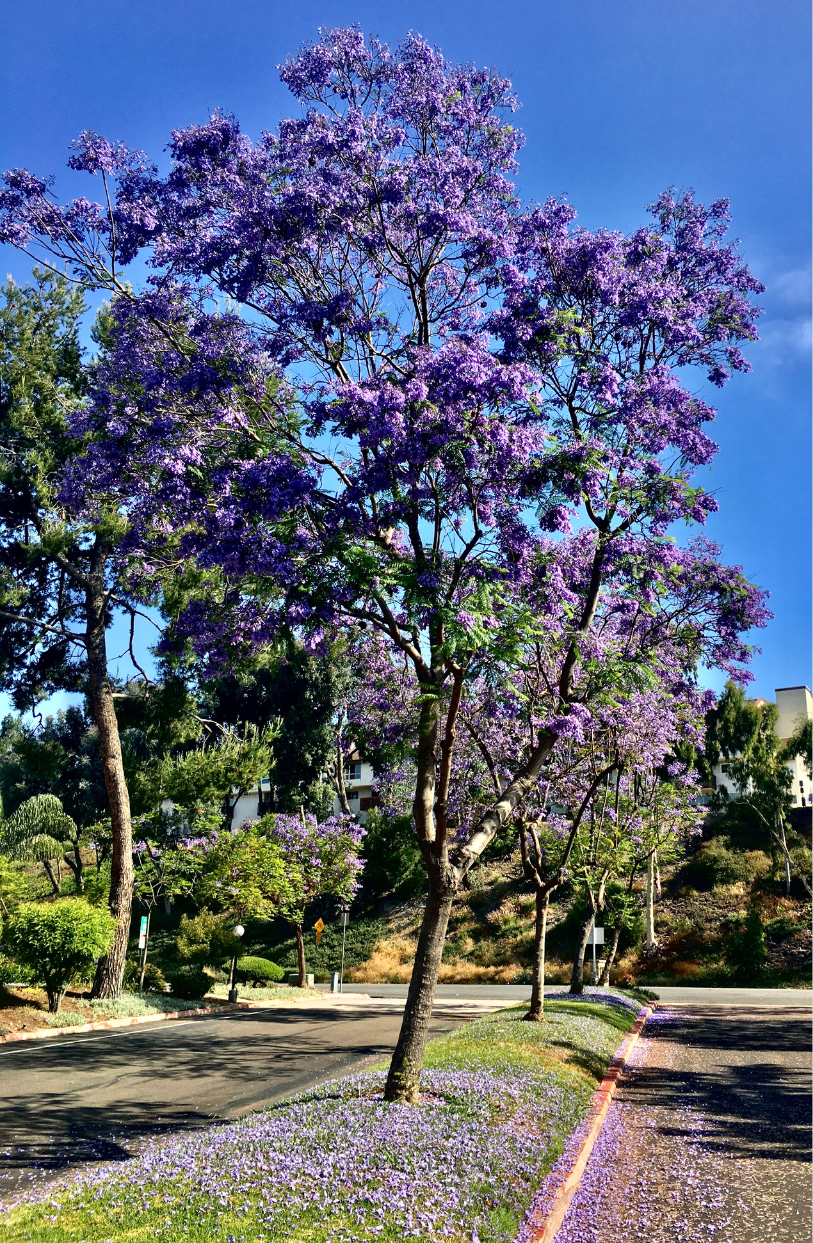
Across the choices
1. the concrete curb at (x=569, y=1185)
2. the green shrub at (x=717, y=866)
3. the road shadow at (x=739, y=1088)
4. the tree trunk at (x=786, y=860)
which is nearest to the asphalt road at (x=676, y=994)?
the road shadow at (x=739, y=1088)

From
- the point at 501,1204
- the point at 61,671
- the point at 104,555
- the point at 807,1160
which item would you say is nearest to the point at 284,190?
the point at 501,1204

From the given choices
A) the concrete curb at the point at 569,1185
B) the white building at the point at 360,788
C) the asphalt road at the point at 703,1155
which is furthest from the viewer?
the white building at the point at 360,788

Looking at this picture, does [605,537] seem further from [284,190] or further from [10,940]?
[10,940]

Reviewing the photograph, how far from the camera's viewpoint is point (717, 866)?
41094mm

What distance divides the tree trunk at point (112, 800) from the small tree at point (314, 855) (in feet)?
28.7

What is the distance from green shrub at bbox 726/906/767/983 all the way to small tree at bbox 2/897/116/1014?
25260 millimetres

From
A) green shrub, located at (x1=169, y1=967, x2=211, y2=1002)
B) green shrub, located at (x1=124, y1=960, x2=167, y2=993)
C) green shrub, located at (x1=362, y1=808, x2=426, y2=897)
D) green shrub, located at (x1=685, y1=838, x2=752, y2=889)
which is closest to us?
green shrub, located at (x1=169, y1=967, x2=211, y2=1002)

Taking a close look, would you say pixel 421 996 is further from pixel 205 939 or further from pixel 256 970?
pixel 256 970

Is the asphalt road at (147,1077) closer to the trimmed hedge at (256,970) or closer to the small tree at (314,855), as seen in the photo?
the small tree at (314,855)

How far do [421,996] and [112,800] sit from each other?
13.6 meters

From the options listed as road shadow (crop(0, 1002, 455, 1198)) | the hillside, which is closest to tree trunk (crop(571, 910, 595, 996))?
road shadow (crop(0, 1002, 455, 1198))

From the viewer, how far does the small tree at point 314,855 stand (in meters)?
29.2

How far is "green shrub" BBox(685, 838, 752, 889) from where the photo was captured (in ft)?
132

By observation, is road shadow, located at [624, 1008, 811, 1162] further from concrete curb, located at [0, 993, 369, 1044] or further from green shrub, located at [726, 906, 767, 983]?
green shrub, located at [726, 906, 767, 983]
